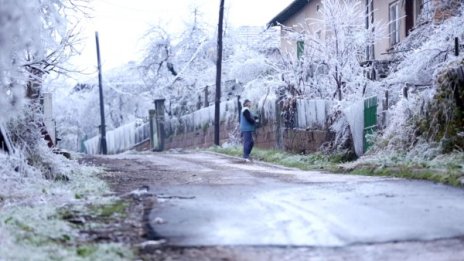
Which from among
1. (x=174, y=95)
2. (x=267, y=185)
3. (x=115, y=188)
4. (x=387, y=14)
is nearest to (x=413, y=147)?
(x=267, y=185)

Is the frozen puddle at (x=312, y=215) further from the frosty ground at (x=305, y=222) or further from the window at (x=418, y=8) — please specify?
the window at (x=418, y=8)

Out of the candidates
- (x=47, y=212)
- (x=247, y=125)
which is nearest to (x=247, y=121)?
(x=247, y=125)

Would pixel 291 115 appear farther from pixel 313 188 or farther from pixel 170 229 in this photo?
pixel 170 229

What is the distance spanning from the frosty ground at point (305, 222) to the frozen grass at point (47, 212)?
1.40 ft

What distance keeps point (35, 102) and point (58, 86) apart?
1442mm

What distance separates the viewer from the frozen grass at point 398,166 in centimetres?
992

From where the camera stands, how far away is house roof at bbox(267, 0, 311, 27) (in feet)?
99.7

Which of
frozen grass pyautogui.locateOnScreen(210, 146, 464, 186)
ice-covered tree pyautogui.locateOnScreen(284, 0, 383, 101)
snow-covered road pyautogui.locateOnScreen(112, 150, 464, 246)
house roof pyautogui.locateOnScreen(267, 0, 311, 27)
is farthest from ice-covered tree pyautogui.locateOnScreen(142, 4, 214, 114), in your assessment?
snow-covered road pyautogui.locateOnScreen(112, 150, 464, 246)

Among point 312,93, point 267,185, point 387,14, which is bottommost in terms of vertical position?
point 267,185

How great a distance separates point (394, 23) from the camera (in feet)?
72.6

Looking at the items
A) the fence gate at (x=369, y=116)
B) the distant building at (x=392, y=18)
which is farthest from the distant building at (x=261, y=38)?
the fence gate at (x=369, y=116)

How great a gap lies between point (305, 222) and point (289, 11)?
26.9m

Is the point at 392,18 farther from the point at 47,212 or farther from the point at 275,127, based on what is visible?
the point at 47,212

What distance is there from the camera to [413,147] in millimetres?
12367
